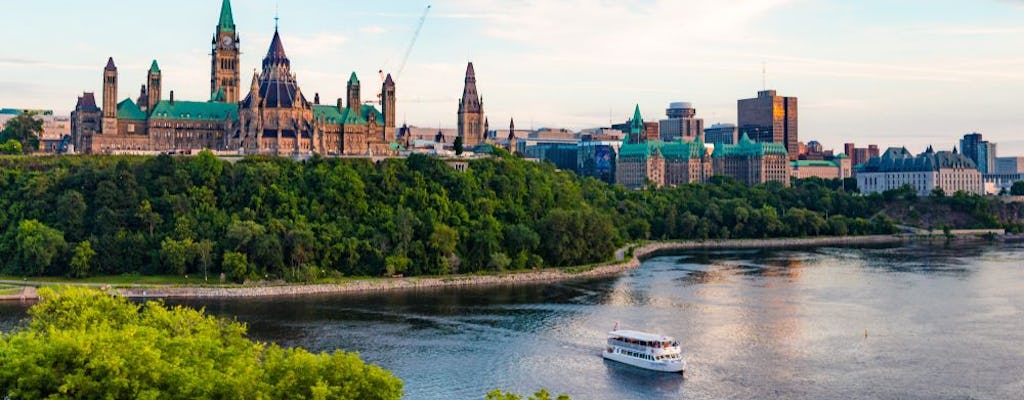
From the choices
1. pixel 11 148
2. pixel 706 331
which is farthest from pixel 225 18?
pixel 706 331

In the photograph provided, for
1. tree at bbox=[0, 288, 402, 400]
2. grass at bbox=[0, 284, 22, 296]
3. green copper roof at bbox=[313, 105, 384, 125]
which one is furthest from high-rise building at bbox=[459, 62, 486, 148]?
tree at bbox=[0, 288, 402, 400]

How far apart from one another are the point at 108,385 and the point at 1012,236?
6237 inches

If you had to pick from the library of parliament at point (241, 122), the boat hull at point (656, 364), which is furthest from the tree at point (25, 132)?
the boat hull at point (656, 364)

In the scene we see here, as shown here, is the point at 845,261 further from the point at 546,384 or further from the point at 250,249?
the point at 546,384

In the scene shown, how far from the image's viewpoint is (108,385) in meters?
38.1

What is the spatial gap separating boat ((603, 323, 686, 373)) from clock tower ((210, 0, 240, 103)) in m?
91.3

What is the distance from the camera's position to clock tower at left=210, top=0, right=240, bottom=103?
142 metres

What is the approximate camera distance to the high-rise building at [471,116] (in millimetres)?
168750

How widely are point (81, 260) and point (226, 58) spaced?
5598cm

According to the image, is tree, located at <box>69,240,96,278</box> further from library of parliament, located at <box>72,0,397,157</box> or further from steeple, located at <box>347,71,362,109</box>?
steeple, located at <box>347,71,362,109</box>

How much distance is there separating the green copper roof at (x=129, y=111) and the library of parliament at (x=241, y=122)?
121 mm

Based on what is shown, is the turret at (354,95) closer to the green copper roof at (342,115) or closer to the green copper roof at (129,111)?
the green copper roof at (342,115)

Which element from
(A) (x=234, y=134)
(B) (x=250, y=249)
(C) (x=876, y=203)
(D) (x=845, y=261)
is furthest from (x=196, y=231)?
(C) (x=876, y=203)

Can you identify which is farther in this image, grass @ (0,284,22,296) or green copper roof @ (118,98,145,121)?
green copper roof @ (118,98,145,121)
